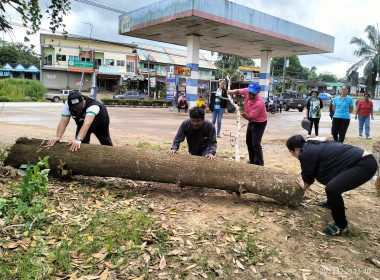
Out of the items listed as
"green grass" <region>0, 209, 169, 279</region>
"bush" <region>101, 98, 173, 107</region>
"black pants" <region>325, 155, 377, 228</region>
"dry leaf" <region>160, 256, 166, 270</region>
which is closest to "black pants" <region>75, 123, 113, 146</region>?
"green grass" <region>0, 209, 169, 279</region>

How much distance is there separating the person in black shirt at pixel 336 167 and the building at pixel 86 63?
1469 inches

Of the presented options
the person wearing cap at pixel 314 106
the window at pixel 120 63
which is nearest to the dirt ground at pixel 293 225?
the person wearing cap at pixel 314 106

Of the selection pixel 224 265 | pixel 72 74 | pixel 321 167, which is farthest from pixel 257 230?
pixel 72 74

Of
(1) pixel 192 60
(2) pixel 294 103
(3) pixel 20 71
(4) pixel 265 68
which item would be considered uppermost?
(3) pixel 20 71

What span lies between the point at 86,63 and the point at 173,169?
3862 cm

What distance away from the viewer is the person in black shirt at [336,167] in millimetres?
2908

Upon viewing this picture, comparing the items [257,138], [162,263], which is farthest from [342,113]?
[162,263]

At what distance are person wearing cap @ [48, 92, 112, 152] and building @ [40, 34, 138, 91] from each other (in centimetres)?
3504

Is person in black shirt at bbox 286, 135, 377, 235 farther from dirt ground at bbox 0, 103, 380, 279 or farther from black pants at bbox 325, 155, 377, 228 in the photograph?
dirt ground at bbox 0, 103, 380, 279

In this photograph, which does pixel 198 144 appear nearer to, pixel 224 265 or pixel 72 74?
pixel 224 265

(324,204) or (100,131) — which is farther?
(100,131)

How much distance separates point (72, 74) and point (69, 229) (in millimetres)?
40909

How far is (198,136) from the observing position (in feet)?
14.0

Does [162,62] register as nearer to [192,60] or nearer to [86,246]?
[192,60]
